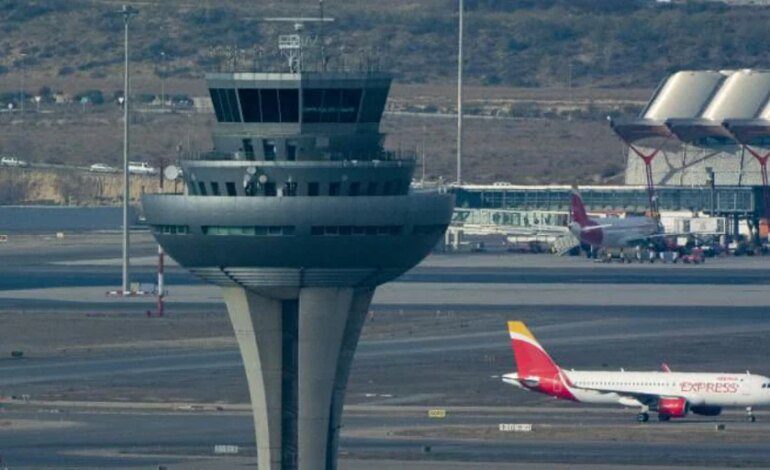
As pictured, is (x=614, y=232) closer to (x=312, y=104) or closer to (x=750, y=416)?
(x=750, y=416)

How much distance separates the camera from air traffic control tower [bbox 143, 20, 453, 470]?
199 feet

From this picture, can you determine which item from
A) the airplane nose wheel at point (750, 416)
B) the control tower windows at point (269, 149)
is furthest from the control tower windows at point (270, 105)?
the airplane nose wheel at point (750, 416)

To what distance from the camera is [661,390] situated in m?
95.9

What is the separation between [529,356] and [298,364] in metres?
37.6

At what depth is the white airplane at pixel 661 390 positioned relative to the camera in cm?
9550

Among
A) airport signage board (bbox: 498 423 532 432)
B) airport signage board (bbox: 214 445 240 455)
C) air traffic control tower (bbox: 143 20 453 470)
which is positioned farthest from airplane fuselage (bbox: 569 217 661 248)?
air traffic control tower (bbox: 143 20 453 470)

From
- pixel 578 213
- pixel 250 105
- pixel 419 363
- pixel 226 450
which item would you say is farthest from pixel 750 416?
pixel 578 213

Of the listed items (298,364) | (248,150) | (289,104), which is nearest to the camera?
(289,104)

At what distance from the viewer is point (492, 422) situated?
308 feet

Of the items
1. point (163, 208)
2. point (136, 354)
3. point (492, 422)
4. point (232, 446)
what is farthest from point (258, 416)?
point (136, 354)

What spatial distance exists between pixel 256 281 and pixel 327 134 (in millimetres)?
4374

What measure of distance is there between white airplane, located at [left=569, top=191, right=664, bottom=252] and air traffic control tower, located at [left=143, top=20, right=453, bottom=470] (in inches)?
4947

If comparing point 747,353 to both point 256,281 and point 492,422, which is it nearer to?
point 492,422

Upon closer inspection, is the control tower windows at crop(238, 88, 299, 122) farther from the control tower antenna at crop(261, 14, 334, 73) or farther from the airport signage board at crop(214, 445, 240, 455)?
the airport signage board at crop(214, 445, 240, 455)
